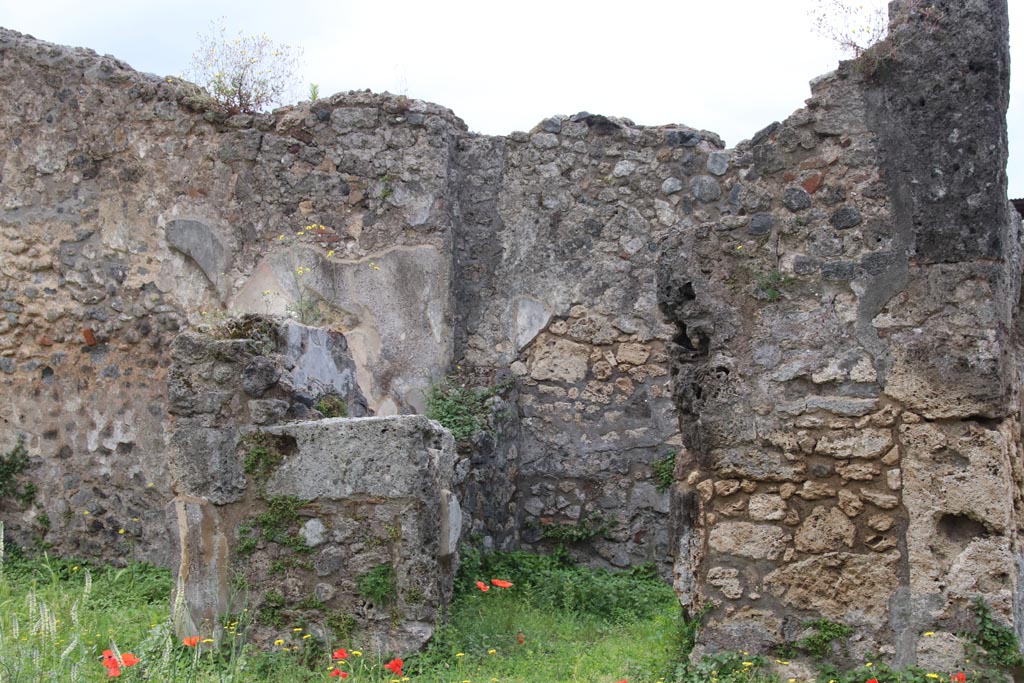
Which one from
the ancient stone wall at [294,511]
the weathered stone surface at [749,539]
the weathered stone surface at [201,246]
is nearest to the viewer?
the weathered stone surface at [749,539]

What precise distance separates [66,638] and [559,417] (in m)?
3.84

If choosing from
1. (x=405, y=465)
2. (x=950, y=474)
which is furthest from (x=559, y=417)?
(x=950, y=474)

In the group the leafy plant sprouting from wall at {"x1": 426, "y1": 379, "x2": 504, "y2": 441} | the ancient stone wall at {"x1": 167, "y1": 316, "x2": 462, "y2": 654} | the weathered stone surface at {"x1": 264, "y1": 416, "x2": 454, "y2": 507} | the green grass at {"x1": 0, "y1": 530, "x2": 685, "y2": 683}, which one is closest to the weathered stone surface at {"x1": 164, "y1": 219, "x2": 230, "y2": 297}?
the leafy plant sprouting from wall at {"x1": 426, "y1": 379, "x2": 504, "y2": 441}

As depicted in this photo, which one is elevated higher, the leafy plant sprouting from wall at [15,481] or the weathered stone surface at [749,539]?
the weathered stone surface at [749,539]

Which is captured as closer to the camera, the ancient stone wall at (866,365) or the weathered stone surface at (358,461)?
the ancient stone wall at (866,365)

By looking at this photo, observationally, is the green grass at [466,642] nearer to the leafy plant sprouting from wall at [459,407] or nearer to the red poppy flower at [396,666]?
the red poppy flower at [396,666]

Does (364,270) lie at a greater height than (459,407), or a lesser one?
greater

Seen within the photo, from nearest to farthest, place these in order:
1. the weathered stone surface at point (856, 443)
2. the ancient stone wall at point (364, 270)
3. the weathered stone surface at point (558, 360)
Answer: the weathered stone surface at point (856, 443)
the ancient stone wall at point (364, 270)
the weathered stone surface at point (558, 360)

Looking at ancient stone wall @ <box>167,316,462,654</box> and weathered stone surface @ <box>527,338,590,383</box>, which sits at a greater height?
weathered stone surface @ <box>527,338,590,383</box>

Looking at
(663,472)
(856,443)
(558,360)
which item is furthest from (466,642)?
(558,360)

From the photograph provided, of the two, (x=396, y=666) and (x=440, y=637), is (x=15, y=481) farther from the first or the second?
(x=396, y=666)

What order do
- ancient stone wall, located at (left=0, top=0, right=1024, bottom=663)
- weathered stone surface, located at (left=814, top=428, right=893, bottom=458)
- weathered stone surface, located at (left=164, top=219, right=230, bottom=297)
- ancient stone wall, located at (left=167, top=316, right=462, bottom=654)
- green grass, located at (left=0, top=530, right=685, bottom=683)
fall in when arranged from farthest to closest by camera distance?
weathered stone surface, located at (left=164, top=219, right=230, bottom=297) → ancient stone wall, located at (left=0, top=0, right=1024, bottom=663) → ancient stone wall, located at (left=167, top=316, right=462, bottom=654) → weathered stone surface, located at (left=814, top=428, right=893, bottom=458) → green grass, located at (left=0, top=530, right=685, bottom=683)

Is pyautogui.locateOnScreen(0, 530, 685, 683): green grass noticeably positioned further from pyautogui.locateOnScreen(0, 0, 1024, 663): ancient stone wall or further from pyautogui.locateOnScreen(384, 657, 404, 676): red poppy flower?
pyautogui.locateOnScreen(0, 0, 1024, 663): ancient stone wall

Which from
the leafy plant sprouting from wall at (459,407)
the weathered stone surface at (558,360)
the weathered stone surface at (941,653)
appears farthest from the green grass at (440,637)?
the weathered stone surface at (558,360)
